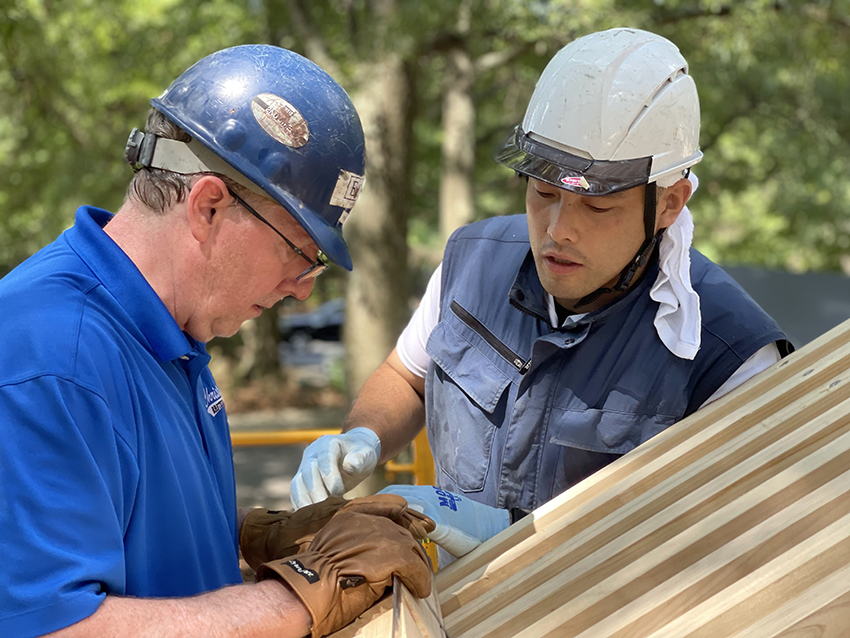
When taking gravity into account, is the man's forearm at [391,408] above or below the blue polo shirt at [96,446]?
below

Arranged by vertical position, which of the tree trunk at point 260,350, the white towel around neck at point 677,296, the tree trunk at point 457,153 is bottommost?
the tree trunk at point 260,350

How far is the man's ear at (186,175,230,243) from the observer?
5.65 feet

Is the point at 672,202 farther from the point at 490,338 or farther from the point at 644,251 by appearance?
the point at 490,338

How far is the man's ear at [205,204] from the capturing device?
67.8 inches

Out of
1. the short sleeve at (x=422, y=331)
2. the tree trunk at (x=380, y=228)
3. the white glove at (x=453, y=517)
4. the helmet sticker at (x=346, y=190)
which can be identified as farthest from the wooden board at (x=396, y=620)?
the tree trunk at (x=380, y=228)

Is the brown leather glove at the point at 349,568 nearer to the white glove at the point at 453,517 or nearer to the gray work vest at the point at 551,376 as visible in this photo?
the white glove at the point at 453,517

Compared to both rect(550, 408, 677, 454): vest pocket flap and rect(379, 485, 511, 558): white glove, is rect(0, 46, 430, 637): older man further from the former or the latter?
rect(550, 408, 677, 454): vest pocket flap

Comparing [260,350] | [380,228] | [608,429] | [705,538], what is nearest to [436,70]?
[260,350]

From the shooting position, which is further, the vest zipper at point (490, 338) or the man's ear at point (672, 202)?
the vest zipper at point (490, 338)

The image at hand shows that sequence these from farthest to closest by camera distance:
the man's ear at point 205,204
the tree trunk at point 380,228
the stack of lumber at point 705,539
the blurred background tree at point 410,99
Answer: the blurred background tree at point 410,99 < the tree trunk at point 380,228 < the man's ear at point 205,204 < the stack of lumber at point 705,539

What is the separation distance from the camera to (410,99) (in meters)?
6.62

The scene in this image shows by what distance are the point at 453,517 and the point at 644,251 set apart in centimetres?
96

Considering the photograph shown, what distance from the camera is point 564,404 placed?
7.97 ft

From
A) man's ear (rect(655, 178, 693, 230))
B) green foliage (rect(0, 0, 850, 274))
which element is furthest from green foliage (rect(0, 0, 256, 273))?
man's ear (rect(655, 178, 693, 230))
